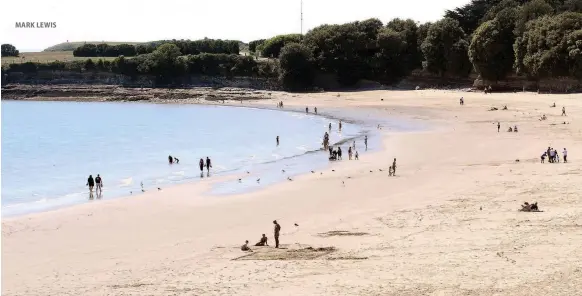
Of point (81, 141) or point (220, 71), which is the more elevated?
point (220, 71)

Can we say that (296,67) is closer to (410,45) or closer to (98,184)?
(410,45)

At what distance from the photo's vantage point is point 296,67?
86625mm

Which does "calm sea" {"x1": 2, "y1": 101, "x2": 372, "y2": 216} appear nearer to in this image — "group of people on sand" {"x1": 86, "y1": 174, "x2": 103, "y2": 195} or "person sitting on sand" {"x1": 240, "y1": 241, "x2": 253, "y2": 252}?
"group of people on sand" {"x1": 86, "y1": 174, "x2": 103, "y2": 195}

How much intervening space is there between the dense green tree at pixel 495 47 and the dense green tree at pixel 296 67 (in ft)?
78.1

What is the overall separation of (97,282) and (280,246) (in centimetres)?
477

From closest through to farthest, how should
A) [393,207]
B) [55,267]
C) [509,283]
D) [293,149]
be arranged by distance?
1. [509,283]
2. [55,267]
3. [393,207]
4. [293,149]

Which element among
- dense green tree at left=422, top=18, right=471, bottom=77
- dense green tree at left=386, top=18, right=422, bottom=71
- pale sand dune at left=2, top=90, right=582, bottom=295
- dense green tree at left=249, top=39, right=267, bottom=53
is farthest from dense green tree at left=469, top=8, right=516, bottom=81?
dense green tree at left=249, top=39, right=267, bottom=53

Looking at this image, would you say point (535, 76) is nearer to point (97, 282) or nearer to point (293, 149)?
point (293, 149)

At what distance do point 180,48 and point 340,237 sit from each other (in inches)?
3871

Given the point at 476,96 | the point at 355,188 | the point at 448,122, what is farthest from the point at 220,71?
the point at 355,188

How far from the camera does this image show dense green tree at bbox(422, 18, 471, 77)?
249ft

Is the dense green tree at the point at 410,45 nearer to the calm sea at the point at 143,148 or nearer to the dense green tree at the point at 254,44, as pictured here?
the calm sea at the point at 143,148

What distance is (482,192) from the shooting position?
910 inches

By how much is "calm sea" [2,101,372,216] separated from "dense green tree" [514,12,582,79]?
2096cm
